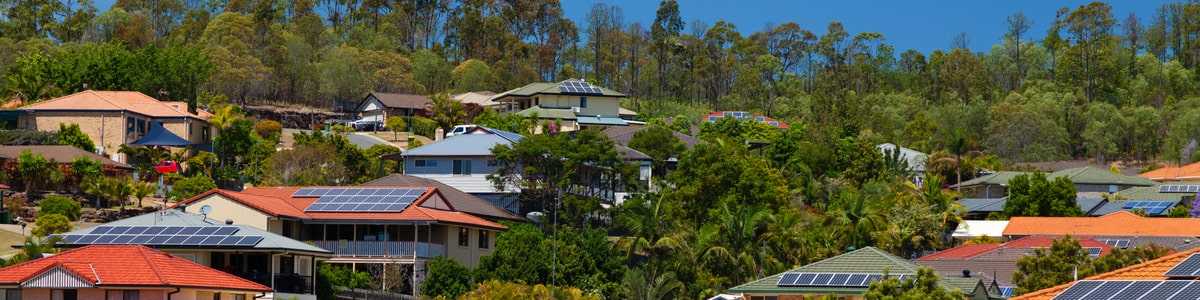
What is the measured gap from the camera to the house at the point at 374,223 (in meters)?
65.2

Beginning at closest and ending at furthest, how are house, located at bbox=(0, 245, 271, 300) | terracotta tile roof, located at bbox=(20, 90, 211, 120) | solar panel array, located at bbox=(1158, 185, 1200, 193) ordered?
house, located at bbox=(0, 245, 271, 300)
terracotta tile roof, located at bbox=(20, 90, 211, 120)
solar panel array, located at bbox=(1158, 185, 1200, 193)

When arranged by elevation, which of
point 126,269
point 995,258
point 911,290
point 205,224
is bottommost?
point 995,258

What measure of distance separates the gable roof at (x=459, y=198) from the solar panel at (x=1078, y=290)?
4048 cm

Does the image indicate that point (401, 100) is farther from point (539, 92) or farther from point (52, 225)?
point (52, 225)

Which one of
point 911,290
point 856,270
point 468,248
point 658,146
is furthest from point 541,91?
point 911,290

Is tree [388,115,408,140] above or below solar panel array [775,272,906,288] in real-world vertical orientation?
above

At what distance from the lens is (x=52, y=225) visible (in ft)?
214

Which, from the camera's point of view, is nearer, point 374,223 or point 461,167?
point 374,223

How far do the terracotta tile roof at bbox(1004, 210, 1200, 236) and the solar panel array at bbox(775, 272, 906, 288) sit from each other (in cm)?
3140

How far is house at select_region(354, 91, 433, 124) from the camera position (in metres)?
124

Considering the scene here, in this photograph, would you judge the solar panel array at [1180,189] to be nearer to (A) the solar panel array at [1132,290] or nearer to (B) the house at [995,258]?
(B) the house at [995,258]

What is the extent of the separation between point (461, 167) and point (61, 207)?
59.3ft

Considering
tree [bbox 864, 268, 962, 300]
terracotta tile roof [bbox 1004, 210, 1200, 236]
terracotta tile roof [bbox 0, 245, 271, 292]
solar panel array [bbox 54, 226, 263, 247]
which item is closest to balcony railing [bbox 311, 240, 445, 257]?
solar panel array [bbox 54, 226, 263, 247]

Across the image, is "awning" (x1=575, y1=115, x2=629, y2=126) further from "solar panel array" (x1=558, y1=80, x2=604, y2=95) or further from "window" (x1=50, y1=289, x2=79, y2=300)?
"window" (x1=50, y1=289, x2=79, y2=300)
